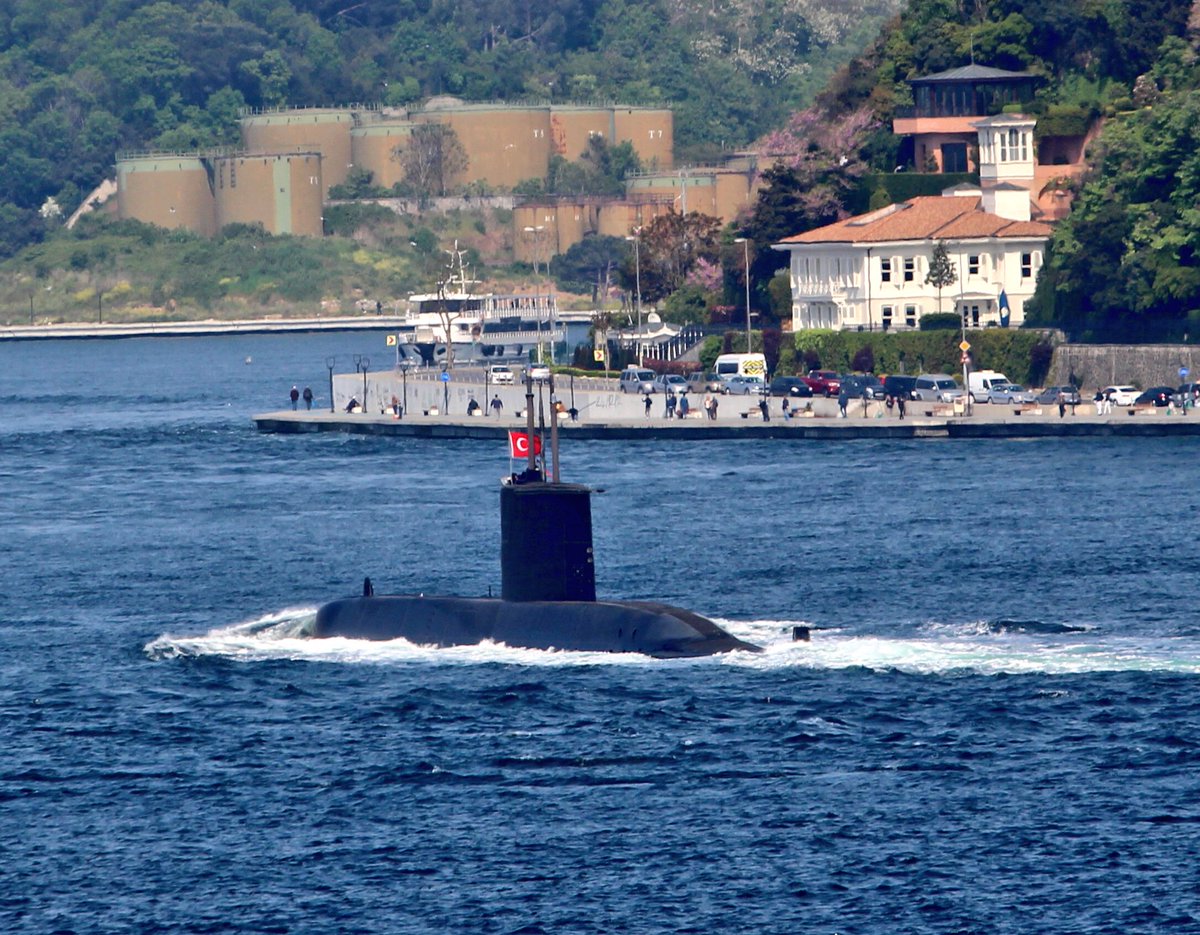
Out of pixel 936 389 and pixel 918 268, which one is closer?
pixel 936 389

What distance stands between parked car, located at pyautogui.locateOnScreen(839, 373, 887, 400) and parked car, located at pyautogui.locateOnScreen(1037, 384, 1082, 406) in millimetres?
6588

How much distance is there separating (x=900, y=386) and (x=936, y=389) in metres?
2.47

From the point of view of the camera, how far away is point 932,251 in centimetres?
12381

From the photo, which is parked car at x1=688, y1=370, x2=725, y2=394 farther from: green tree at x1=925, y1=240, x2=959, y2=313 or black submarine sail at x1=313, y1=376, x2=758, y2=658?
black submarine sail at x1=313, y1=376, x2=758, y2=658

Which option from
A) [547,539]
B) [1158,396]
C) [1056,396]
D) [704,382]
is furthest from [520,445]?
[704,382]

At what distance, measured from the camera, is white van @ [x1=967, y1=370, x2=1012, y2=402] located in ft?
350

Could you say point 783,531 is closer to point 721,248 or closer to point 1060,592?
point 1060,592

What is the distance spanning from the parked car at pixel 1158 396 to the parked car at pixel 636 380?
22.5 metres

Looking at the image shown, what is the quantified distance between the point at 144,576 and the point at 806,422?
1633 inches

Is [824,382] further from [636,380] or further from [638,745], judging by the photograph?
[638,745]

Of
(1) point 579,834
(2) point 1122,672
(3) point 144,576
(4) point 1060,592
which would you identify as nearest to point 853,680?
(2) point 1122,672

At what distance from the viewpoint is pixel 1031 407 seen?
102500 millimetres

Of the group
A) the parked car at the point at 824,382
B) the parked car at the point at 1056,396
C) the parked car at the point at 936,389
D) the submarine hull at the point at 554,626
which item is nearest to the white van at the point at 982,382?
the parked car at the point at 936,389

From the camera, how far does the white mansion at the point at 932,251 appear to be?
124m
